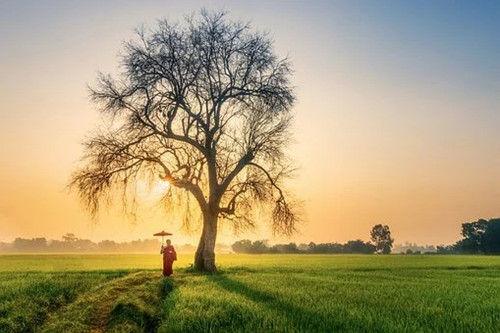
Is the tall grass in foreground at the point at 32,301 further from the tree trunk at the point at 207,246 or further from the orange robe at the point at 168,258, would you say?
the tree trunk at the point at 207,246

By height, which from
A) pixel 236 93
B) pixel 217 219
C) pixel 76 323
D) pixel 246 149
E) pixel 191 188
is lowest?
pixel 76 323

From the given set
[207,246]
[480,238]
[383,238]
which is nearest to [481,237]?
[480,238]

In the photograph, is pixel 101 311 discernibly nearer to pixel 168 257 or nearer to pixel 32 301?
pixel 32 301

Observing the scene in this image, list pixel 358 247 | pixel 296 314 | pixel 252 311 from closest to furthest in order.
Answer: pixel 296 314 < pixel 252 311 < pixel 358 247

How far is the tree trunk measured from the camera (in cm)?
3269

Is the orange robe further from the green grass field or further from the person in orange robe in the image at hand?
the green grass field

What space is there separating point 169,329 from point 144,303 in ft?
14.5

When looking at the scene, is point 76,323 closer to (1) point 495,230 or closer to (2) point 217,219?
(2) point 217,219

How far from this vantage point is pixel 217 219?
33.8 meters

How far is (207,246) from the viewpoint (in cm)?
3294

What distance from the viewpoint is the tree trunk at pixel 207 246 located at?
32.7m

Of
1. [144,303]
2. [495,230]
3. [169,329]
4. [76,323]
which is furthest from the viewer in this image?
[495,230]

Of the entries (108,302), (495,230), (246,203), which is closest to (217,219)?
(246,203)

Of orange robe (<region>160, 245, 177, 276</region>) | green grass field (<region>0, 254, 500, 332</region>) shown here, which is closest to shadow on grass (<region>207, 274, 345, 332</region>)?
green grass field (<region>0, 254, 500, 332</region>)
